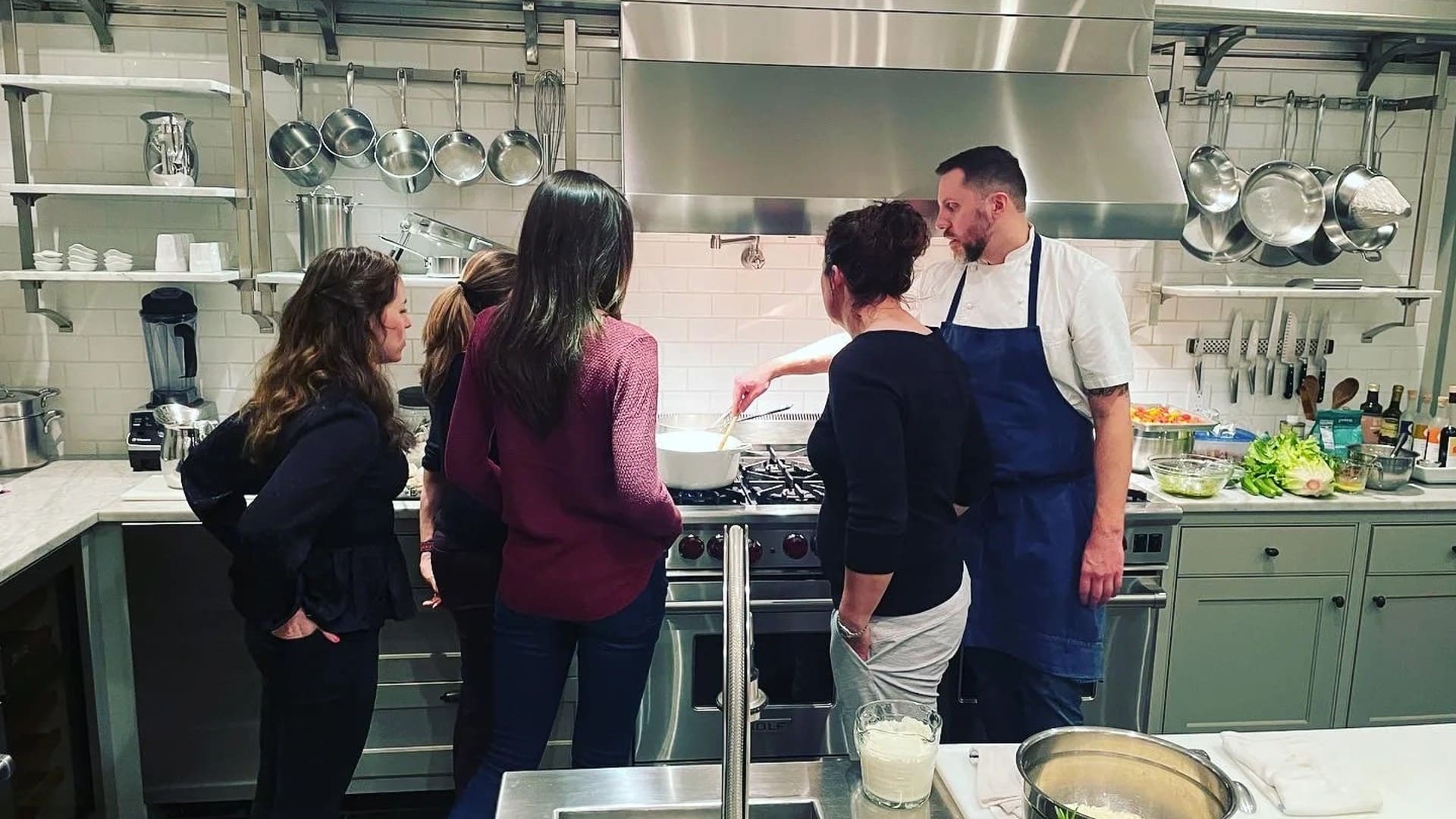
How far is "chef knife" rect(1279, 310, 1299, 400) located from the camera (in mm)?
3822

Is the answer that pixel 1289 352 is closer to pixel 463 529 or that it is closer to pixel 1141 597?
pixel 1141 597

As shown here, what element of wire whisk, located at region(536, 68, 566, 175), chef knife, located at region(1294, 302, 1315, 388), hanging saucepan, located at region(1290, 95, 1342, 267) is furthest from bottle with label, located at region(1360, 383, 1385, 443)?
wire whisk, located at region(536, 68, 566, 175)

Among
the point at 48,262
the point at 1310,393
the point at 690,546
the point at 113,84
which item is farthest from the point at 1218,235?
the point at 48,262

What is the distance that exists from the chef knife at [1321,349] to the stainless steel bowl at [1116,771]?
309 centimetres

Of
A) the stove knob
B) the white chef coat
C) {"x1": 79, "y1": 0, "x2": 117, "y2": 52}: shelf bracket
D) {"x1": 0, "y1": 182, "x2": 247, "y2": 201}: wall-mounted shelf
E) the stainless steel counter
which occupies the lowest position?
the stove knob

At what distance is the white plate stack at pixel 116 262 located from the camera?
309 cm

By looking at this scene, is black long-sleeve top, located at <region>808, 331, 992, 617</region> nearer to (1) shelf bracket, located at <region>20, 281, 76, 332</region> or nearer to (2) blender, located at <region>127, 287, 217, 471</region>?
(2) blender, located at <region>127, 287, 217, 471</region>

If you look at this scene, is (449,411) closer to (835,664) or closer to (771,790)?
(835,664)

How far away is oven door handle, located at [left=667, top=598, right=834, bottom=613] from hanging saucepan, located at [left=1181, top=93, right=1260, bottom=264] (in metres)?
1.98

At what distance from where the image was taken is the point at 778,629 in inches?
113

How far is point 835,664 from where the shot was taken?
206 cm

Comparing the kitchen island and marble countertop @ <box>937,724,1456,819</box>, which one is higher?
marble countertop @ <box>937,724,1456,819</box>

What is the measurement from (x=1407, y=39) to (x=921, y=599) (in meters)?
3.03

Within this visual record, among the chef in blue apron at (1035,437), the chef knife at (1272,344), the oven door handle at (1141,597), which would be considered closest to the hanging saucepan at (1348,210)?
the chef knife at (1272,344)
